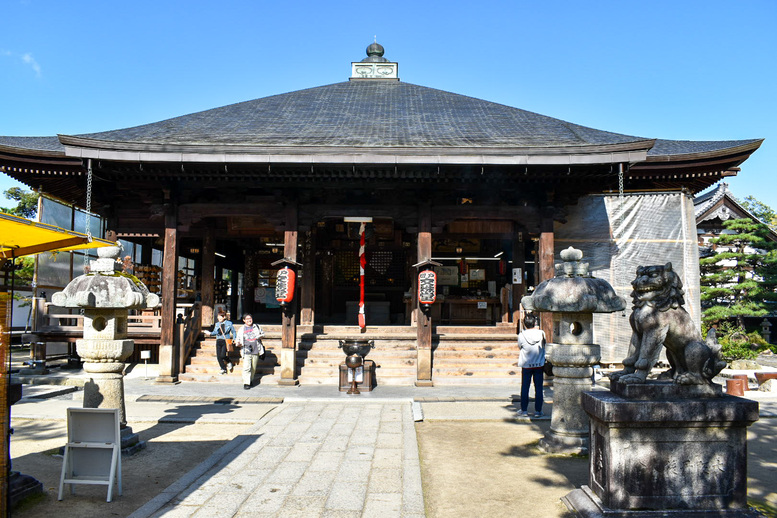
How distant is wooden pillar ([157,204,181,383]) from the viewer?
12453 mm

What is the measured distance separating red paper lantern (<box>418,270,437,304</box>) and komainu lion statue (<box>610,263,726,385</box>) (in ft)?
Result: 25.3

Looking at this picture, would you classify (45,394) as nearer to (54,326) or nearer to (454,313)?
(54,326)

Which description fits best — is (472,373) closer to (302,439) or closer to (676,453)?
(302,439)

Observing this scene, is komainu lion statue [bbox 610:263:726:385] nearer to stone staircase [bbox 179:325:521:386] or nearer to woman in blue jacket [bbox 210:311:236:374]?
stone staircase [bbox 179:325:521:386]

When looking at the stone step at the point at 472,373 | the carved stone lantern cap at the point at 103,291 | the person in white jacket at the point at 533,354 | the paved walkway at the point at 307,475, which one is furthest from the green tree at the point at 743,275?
the carved stone lantern cap at the point at 103,291

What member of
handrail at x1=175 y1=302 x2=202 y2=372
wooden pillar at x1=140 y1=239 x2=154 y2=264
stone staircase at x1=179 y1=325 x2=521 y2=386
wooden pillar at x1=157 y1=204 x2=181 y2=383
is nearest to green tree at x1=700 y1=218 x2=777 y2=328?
stone staircase at x1=179 y1=325 x2=521 y2=386

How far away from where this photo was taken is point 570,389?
6.72 meters

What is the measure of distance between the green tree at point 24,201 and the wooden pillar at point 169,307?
22113 millimetres

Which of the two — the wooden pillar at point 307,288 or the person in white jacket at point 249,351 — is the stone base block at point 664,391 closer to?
the person in white jacket at point 249,351

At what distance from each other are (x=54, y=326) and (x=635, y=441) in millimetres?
14743

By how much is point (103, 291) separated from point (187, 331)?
707cm

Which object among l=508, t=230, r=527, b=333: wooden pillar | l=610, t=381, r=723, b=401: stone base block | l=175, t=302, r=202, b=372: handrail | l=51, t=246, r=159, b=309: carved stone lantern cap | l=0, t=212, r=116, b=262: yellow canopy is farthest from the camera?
l=508, t=230, r=527, b=333: wooden pillar

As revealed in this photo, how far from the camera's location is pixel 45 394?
35.4ft

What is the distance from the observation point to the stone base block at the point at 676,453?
13.6 ft
